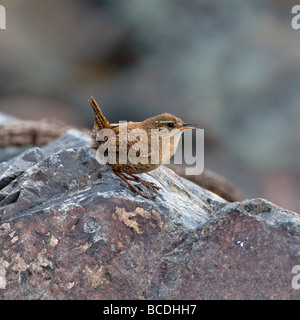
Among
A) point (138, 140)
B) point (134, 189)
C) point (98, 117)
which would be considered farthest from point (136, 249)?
point (98, 117)

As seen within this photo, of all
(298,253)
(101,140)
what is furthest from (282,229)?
(101,140)

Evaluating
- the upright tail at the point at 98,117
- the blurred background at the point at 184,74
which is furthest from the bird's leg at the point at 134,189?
the blurred background at the point at 184,74

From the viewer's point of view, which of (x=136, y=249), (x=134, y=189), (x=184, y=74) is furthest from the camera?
(x=184, y=74)

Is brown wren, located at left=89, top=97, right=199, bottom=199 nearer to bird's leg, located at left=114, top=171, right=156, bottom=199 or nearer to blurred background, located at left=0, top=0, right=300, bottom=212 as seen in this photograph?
bird's leg, located at left=114, top=171, right=156, bottom=199

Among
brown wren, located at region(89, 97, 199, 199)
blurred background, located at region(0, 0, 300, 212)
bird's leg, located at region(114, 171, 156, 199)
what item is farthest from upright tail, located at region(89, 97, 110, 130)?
blurred background, located at region(0, 0, 300, 212)

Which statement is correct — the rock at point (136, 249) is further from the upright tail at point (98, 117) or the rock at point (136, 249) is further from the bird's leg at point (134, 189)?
the upright tail at point (98, 117)

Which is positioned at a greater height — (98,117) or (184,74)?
(184,74)

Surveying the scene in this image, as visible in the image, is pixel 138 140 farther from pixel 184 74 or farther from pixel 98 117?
pixel 184 74
